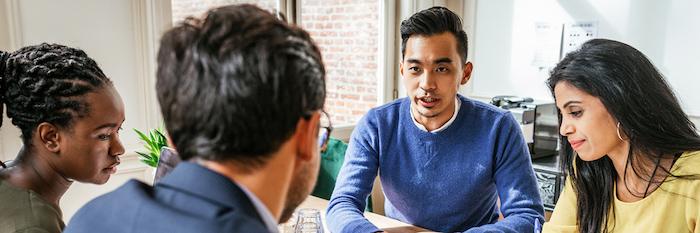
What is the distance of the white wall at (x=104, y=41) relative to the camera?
218 centimetres

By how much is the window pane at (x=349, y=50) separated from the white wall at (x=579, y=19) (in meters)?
0.71

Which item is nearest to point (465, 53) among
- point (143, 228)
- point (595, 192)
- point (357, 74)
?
point (595, 192)

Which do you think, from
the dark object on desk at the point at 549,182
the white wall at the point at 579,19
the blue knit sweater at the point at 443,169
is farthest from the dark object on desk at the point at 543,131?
the blue knit sweater at the point at 443,169

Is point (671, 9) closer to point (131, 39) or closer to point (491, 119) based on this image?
point (491, 119)

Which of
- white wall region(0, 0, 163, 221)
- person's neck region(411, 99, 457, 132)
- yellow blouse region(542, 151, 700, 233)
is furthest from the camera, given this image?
white wall region(0, 0, 163, 221)

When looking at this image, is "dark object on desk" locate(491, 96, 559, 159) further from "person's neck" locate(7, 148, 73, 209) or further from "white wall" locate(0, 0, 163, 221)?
"person's neck" locate(7, 148, 73, 209)

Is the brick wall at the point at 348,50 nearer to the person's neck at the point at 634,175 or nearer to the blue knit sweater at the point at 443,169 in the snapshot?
the blue knit sweater at the point at 443,169

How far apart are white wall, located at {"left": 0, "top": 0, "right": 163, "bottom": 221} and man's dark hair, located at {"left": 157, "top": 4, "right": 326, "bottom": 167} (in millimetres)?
1910

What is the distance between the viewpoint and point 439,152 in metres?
1.65

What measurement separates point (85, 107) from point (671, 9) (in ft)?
9.23

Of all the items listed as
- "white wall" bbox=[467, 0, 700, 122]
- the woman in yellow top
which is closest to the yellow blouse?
the woman in yellow top

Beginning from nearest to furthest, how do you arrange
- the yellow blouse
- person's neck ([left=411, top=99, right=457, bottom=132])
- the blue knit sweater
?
the yellow blouse < the blue knit sweater < person's neck ([left=411, top=99, right=457, bottom=132])

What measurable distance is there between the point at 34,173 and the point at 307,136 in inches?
27.8

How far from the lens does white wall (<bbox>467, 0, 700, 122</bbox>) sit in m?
2.69
